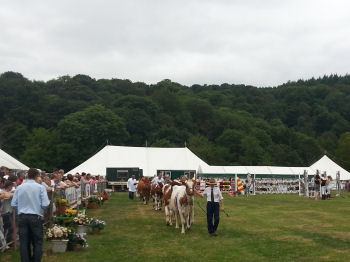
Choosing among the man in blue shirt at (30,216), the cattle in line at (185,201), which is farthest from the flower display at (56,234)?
the cattle in line at (185,201)

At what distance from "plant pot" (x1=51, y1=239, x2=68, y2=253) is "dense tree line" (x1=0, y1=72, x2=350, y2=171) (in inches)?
2686

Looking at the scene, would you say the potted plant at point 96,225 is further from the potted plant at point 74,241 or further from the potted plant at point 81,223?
the potted plant at point 74,241

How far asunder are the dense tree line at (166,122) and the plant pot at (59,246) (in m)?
68.2

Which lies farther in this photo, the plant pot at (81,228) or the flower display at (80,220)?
the plant pot at (81,228)

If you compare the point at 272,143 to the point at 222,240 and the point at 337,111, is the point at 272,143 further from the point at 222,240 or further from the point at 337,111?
the point at 222,240

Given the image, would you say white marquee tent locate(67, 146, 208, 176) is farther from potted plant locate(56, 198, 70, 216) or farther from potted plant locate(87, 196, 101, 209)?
potted plant locate(56, 198, 70, 216)

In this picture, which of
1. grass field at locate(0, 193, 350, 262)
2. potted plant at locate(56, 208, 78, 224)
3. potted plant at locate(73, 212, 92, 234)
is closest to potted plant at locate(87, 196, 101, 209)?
grass field at locate(0, 193, 350, 262)

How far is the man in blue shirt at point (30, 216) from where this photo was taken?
29.1 ft

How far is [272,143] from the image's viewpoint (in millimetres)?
106688

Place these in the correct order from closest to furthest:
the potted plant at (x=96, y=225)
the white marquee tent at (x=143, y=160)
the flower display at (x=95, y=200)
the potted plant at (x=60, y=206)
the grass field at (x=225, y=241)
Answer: the grass field at (x=225, y=241) → the potted plant at (x=96, y=225) → the potted plant at (x=60, y=206) → the flower display at (x=95, y=200) → the white marquee tent at (x=143, y=160)

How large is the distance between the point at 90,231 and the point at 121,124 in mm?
70238

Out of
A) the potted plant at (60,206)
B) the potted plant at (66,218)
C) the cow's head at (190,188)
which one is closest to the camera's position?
the potted plant at (66,218)

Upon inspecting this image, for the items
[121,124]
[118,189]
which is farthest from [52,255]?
[121,124]

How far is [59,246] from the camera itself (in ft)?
38.5
